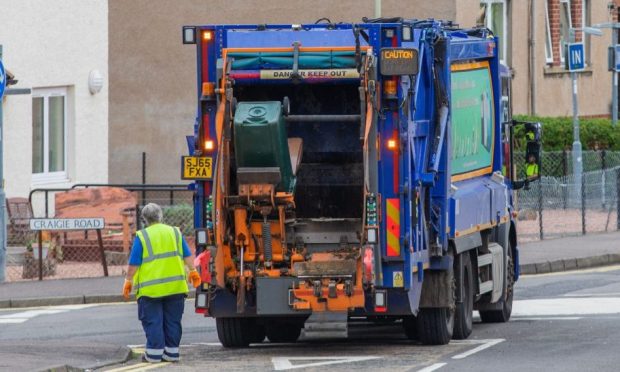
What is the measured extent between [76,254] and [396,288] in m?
Answer: 12.2

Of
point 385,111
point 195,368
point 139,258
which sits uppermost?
point 385,111

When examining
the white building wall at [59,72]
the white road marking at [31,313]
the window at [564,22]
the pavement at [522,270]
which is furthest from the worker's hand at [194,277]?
the window at [564,22]

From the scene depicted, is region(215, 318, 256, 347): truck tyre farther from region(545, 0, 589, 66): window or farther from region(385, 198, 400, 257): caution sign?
region(545, 0, 589, 66): window

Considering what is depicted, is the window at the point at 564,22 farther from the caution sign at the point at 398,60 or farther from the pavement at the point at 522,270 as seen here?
the caution sign at the point at 398,60

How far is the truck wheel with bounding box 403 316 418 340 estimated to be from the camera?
1645 cm

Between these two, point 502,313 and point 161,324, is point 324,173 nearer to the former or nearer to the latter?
point 161,324

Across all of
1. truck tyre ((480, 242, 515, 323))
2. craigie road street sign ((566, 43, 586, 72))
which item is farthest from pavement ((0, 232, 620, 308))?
truck tyre ((480, 242, 515, 323))

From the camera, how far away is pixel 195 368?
14.4 m

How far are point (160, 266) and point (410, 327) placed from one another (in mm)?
2906

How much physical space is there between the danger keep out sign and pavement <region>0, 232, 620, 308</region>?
0.72m

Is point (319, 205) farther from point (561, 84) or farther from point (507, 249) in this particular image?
point (561, 84)

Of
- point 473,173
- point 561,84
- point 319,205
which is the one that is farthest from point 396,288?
point 561,84

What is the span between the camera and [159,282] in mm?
14805

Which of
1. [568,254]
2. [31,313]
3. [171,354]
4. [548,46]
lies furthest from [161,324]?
[548,46]
